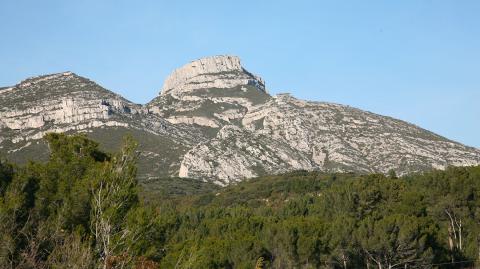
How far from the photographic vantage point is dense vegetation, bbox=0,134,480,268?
42.7 feet

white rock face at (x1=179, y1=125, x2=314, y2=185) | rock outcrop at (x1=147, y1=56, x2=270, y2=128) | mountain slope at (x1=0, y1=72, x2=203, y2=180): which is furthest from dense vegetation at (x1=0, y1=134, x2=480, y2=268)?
rock outcrop at (x1=147, y1=56, x2=270, y2=128)

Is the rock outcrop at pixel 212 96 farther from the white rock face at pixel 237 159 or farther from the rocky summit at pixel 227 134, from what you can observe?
the white rock face at pixel 237 159

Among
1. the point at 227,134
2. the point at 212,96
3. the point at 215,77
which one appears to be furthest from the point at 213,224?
the point at 215,77

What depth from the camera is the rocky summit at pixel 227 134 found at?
11188cm

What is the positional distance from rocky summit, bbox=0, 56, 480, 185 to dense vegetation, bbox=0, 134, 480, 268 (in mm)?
50963

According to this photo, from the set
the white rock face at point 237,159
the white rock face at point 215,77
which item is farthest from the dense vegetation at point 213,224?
the white rock face at point 215,77

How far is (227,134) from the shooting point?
4683 inches

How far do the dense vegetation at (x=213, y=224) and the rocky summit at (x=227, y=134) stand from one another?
5096 centimetres

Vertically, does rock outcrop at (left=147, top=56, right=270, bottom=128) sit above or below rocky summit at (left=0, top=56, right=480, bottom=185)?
above

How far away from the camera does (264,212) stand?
60094mm

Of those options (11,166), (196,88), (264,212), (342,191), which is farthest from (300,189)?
(196,88)

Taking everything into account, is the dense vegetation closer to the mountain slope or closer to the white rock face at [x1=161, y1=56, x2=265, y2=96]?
the mountain slope

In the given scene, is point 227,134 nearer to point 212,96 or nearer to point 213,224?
point 212,96

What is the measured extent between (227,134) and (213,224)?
239 feet
